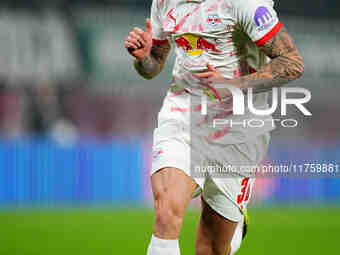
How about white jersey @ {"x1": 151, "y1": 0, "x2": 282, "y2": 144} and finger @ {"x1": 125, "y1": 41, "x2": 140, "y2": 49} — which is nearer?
white jersey @ {"x1": 151, "y1": 0, "x2": 282, "y2": 144}

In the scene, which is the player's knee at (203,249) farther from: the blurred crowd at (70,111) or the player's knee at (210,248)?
the blurred crowd at (70,111)

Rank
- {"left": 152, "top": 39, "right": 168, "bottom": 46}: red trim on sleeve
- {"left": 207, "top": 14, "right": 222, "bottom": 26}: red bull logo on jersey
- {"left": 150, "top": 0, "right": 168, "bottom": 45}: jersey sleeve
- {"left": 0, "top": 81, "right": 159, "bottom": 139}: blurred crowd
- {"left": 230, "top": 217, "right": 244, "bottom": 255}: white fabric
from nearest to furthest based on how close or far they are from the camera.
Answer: {"left": 207, "top": 14, "right": 222, "bottom": 26}: red bull logo on jersey → {"left": 150, "top": 0, "right": 168, "bottom": 45}: jersey sleeve → {"left": 152, "top": 39, "right": 168, "bottom": 46}: red trim on sleeve → {"left": 230, "top": 217, "right": 244, "bottom": 255}: white fabric → {"left": 0, "top": 81, "right": 159, "bottom": 139}: blurred crowd

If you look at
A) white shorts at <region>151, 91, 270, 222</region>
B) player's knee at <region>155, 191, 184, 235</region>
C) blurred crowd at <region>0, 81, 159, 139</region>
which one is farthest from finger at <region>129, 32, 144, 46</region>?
blurred crowd at <region>0, 81, 159, 139</region>

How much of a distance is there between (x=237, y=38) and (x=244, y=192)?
3.21ft

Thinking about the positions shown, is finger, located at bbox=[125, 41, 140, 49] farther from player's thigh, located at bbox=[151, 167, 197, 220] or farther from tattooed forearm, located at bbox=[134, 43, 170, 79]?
player's thigh, located at bbox=[151, 167, 197, 220]

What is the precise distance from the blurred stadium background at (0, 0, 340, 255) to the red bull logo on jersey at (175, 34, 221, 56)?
10.2 ft

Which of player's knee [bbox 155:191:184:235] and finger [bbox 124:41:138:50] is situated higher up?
finger [bbox 124:41:138:50]

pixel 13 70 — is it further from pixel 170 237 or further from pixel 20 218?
pixel 170 237

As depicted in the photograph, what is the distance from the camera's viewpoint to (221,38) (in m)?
3.67

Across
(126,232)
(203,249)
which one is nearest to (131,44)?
(203,249)

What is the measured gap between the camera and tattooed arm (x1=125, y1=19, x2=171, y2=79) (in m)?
3.71

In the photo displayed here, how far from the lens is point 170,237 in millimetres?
3359

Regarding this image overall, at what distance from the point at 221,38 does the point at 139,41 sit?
1.68 ft

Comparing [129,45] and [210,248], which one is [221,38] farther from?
[210,248]
